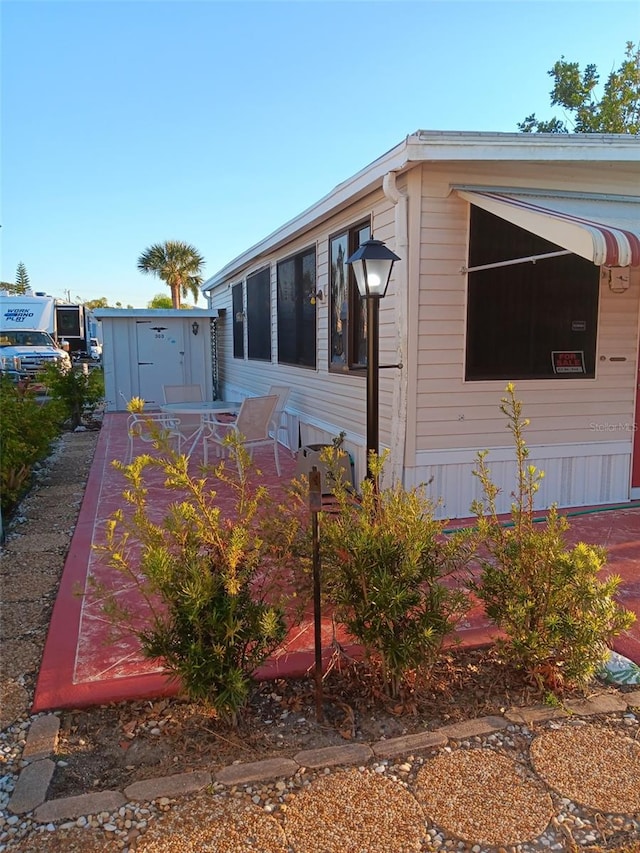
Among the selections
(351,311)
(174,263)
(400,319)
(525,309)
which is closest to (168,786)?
(400,319)

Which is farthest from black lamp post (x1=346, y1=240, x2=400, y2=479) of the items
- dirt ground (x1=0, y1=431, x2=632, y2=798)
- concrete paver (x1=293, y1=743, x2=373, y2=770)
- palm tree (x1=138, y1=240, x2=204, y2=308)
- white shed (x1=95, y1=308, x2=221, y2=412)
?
palm tree (x1=138, y1=240, x2=204, y2=308)

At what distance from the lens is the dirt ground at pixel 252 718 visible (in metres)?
2.14

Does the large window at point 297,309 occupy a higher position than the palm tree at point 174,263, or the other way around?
the palm tree at point 174,263

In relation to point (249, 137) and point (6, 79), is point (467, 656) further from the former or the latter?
point (249, 137)

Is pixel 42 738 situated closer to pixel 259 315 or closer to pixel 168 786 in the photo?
pixel 168 786

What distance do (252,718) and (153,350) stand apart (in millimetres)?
11683

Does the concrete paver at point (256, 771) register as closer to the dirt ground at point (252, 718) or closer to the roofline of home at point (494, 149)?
the dirt ground at point (252, 718)

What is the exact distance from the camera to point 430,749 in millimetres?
2191

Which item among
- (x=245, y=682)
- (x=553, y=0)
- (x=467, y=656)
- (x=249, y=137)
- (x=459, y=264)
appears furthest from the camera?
(x=249, y=137)

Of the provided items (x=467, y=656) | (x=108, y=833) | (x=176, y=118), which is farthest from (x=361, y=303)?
(x=176, y=118)

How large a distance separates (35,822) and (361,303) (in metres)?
4.82

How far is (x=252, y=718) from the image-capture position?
2381mm

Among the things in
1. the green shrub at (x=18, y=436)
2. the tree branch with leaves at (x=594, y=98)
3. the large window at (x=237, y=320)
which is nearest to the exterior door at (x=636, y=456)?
the green shrub at (x=18, y=436)

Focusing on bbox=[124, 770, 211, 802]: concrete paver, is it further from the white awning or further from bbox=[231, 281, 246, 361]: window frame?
bbox=[231, 281, 246, 361]: window frame
